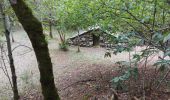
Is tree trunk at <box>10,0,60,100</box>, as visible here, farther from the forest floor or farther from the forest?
the forest floor

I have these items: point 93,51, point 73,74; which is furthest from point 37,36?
point 93,51

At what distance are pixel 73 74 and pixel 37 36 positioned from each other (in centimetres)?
820

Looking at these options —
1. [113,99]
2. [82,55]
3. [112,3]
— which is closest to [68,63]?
[82,55]

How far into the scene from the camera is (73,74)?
459 inches

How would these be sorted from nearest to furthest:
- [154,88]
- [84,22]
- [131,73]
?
[131,73] < [154,88] < [84,22]

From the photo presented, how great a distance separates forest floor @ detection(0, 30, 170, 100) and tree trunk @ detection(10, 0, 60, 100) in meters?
1.72

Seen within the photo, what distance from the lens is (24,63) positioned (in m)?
15.8

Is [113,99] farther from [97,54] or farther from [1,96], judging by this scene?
[97,54]

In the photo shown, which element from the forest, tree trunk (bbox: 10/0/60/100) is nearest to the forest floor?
the forest

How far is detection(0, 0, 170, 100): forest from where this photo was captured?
3.73 meters

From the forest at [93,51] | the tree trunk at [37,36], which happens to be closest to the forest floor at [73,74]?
the forest at [93,51]

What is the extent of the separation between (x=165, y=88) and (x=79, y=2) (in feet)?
13.0

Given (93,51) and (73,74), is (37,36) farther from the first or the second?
(93,51)

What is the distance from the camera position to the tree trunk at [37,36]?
3455mm
